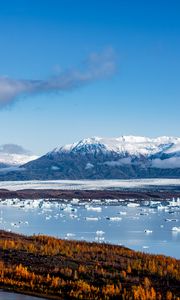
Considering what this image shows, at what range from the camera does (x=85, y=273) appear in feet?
50.1

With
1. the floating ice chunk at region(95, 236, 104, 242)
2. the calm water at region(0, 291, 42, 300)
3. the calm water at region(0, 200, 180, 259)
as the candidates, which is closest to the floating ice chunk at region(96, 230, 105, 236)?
the calm water at region(0, 200, 180, 259)

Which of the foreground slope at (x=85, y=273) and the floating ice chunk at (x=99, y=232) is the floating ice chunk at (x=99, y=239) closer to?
the floating ice chunk at (x=99, y=232)

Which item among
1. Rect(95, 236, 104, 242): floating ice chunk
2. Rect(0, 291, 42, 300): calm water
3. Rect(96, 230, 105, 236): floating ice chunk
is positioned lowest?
Rect(95, 236, 104, 242): floating ice chunk

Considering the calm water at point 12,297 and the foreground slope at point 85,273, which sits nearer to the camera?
A: the calm water at point 12,297

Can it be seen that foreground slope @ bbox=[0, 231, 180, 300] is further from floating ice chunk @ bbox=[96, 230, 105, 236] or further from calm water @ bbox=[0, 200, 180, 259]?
floating ice chunk @ bbox=[96, 230, 105, 236]

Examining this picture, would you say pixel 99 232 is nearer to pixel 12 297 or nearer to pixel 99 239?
pixel 99 239

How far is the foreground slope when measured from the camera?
42.8 feet

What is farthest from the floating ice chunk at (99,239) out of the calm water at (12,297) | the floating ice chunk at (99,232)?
the calm water at (12,297)

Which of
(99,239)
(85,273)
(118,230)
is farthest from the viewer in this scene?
(118,230)

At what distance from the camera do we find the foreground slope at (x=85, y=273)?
42.8 ft

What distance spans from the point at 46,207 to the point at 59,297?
229 feet

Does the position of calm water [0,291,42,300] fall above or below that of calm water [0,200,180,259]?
above

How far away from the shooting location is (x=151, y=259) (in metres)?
19.5

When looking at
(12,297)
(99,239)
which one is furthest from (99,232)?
(12,297)
